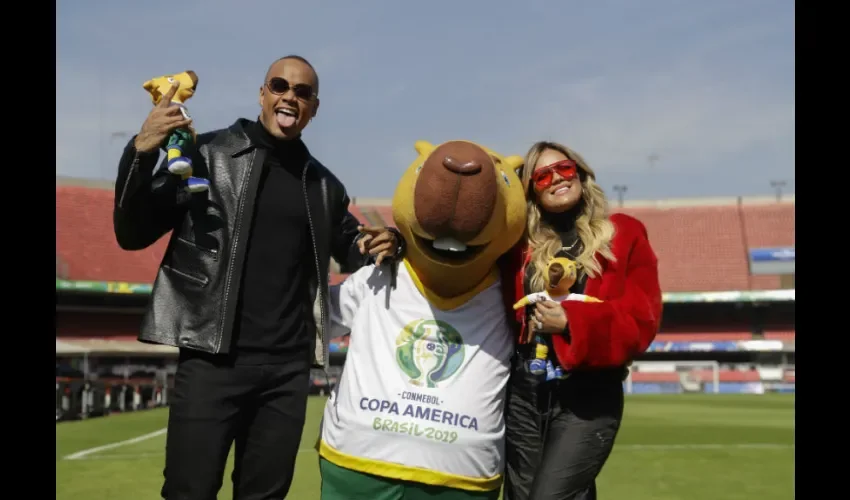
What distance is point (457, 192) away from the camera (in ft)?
10.1

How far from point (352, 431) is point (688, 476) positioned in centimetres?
518

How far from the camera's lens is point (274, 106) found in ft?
11.8

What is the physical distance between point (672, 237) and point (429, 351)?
1661 inches

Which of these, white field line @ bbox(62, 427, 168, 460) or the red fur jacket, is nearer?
the red fur jacket

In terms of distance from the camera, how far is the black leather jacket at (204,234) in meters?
3.34

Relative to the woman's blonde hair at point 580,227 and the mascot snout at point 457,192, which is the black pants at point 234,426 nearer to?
the mascot snout at point 457,192

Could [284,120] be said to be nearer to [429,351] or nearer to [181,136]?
[181,136]

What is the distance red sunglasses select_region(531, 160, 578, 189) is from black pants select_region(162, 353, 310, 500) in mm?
1226

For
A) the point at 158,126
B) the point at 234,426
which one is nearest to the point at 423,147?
the point at 158,126

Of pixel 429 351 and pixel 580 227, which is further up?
pixel 580 227

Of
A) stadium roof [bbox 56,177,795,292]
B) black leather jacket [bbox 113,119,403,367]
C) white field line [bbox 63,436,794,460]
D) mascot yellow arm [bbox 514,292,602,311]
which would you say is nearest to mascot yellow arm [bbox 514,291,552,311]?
mascot yellow arm [bbox 514,292,602,311]

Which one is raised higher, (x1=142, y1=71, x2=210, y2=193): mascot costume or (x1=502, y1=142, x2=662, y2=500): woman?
(x1=142, y1=71, x2=210, y2=193): mascot costume

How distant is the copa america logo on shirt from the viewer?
339cm

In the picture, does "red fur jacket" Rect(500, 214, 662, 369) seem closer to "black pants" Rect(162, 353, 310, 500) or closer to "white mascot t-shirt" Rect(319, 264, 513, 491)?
"white mascot t-shirt" Rect(319, 264, 513, 491)
